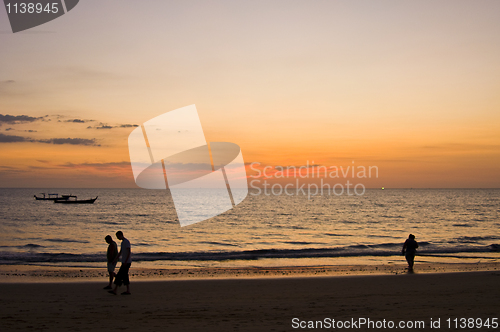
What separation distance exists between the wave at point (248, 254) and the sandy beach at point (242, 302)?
6.62 meters

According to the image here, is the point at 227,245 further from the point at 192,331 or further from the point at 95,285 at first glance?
the point at 192,331

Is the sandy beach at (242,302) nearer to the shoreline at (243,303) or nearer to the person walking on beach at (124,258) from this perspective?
the shoreline at (243,303)

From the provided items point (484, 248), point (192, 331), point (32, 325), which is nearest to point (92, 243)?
point (32, 325)

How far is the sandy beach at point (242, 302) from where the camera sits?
7492 mm

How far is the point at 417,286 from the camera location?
1148cm

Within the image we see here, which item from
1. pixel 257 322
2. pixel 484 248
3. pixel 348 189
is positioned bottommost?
pixel 348 189

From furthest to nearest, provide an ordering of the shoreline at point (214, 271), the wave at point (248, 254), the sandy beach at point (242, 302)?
the wave at point (248, 254), the shoreline at point (214, 271), the sandy beach at point (242, 302)

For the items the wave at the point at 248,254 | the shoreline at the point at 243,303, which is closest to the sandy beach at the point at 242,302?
the shoreline at the point at 243,303

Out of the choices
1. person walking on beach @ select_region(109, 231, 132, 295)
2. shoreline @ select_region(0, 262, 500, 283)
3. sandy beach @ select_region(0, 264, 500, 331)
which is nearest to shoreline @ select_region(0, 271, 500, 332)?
sandy beach @ select_region(0, 264, 500, 331)

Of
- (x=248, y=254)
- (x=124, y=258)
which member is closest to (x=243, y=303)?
(x=124, y=258)

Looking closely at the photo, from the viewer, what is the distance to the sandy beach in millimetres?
7492

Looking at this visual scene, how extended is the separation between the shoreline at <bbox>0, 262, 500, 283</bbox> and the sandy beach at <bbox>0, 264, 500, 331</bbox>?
0.62 metres

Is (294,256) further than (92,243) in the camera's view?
No

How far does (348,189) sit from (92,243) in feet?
599
